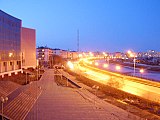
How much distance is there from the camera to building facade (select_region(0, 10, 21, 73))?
33406mm

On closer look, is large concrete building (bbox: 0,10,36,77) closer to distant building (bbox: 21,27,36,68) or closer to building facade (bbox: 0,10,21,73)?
building facade (bbox: 0,10,21,73)

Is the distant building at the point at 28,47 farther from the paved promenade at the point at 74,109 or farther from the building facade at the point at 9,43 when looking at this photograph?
the paved promenade at the point at 74,109

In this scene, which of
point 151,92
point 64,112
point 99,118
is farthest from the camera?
point 151,92

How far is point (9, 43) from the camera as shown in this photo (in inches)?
Result: 1432

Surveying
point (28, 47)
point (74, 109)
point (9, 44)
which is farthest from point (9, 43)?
point (74, 109)

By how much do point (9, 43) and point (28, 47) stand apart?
15726 millimetres

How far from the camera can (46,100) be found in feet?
58.9

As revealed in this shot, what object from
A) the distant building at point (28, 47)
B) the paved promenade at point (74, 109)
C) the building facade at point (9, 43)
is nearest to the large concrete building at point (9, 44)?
the building facade at point (9, 43)

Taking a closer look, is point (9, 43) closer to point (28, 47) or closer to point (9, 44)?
point (9, 44)

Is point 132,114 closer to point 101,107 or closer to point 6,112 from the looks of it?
point 101,107

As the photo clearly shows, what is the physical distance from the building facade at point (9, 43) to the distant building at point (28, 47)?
354 inches

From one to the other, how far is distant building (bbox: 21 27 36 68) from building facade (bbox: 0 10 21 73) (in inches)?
354

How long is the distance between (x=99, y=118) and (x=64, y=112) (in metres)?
2.21

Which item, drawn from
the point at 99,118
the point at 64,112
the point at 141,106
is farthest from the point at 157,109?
the point at 64,112
